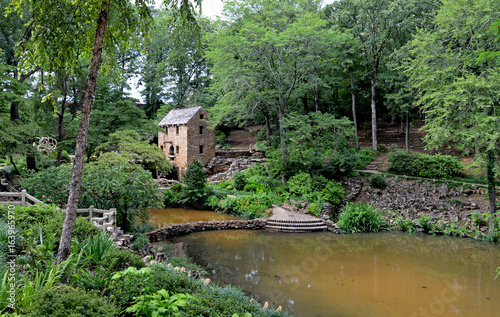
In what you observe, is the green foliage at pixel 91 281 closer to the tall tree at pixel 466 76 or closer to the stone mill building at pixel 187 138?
the tall tree at pixel 466 76

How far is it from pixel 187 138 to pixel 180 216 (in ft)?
32.6

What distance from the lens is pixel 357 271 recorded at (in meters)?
9.02

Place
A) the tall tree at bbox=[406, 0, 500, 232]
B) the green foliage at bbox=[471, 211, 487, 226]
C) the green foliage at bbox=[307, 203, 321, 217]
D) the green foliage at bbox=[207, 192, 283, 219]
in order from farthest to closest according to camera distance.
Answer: the green foliage at bbox=[207, 192, 283, 219] < the green foliage at bbox=[307, 203, 321, 217] < the green foliage at bbox=[471, 211, 487, 226] < the tall tree at bbox=[406, 0, 500, 232]

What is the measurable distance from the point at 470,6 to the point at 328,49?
7.20 metres

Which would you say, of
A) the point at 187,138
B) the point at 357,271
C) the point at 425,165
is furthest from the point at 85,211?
the point at 425,165

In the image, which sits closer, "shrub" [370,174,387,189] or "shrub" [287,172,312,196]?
"shrub" [370,174,387,189]

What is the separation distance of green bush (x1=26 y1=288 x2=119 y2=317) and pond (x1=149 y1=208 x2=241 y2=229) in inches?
453

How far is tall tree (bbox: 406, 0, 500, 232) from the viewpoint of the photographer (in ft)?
39.2

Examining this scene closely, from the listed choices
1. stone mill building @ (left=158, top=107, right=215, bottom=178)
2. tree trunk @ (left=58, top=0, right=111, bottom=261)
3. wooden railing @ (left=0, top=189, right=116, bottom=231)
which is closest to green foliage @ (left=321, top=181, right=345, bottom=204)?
wooden railing @ (left=0, top=189, right=116, bottom=231)

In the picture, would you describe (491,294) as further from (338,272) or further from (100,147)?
(100,147)

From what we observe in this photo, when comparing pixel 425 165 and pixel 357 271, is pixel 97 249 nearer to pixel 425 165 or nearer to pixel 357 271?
pixel 357 271

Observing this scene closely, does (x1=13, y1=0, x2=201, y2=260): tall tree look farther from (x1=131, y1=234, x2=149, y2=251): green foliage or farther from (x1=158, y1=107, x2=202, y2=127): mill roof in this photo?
(x1=158, y1=107, x2=202, y2=127): mill roof

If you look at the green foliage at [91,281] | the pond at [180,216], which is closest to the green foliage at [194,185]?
the pond at [180,216]

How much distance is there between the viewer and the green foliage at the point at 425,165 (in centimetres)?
1628
